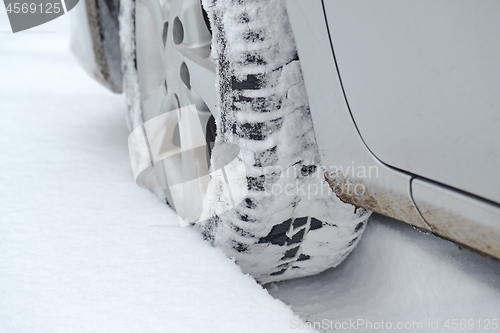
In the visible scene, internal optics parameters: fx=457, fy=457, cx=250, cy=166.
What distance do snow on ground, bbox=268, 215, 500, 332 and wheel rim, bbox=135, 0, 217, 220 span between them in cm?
41

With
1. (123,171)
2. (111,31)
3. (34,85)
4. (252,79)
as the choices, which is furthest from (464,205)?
(34,85)

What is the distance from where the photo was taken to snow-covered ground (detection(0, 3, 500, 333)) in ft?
2.93

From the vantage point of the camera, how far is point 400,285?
1.15 m

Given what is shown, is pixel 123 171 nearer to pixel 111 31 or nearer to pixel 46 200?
pixel 46 200

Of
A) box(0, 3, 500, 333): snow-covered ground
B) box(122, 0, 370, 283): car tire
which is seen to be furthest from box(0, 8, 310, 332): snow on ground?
box(122, 0, 370, 283): car tire

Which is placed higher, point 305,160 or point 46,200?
point 305,160

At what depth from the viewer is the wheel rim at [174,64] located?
3.79 ft

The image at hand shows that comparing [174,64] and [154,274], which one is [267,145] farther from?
[174,64]

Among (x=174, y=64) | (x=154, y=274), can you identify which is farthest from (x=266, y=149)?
(x=174, y=64)

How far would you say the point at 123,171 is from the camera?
5.35 feet

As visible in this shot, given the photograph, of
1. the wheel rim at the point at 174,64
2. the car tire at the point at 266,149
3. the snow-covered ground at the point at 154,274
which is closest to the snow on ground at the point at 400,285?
the snow-covered ground at the point at 154,274

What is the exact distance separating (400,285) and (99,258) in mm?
740

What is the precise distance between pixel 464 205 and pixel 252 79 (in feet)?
1.46

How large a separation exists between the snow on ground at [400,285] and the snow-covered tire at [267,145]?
0.17 m
